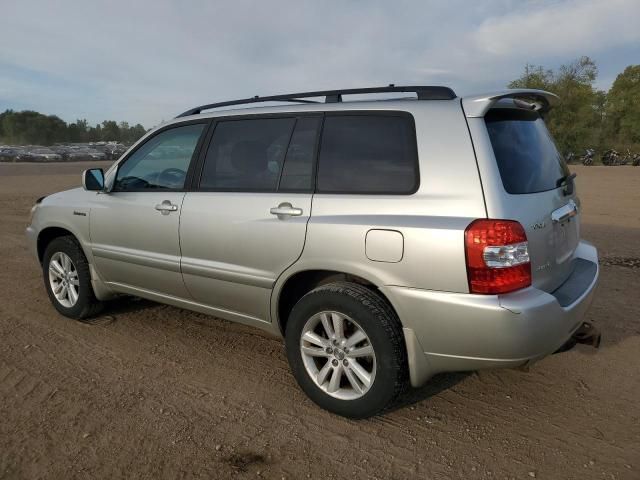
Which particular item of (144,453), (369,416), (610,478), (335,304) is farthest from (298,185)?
(610,478)

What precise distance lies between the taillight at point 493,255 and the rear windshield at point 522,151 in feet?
0.84

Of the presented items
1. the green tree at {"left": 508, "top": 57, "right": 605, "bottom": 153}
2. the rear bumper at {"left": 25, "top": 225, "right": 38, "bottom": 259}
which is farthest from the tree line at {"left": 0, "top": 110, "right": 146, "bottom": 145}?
the rear bumper at {"left": 25, "top": 225, "right": 38, "bottom": 259}

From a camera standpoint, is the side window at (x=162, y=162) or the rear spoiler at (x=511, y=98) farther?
the side window at (x=162, y=162)

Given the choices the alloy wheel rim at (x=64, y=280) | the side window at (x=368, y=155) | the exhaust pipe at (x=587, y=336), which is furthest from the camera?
the alloy wheel rim at (x=64, y=280)

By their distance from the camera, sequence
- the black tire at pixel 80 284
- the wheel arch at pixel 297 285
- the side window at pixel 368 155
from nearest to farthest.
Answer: the side window at pixel 368 155
the wheel arch at pixel 297 285
the black tire at pixel 80 284

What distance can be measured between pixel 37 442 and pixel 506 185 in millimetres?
2824

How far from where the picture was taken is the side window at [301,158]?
326 cm

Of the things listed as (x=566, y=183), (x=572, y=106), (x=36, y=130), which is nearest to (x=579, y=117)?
(x=572, y=106)

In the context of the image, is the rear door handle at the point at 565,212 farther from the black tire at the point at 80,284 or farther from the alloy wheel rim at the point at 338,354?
the black tire at the point at 80,284

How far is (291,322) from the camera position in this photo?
3225mm

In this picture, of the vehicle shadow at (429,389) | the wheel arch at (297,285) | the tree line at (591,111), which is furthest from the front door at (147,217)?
the tree line at (591,111)

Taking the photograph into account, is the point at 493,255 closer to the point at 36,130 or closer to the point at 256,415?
the point at 256,415

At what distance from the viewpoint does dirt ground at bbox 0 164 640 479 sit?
2.64m

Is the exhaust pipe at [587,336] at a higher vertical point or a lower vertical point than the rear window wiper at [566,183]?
lower
